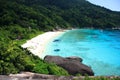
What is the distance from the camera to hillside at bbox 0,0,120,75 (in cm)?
1445

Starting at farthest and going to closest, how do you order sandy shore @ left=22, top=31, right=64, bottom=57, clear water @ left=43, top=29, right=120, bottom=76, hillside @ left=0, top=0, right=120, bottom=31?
hillside @ left=0, top=0, right=120, bottom=31 < sandy shore @ left=22, top=31, right=64, bottom=57 < clear water @ left=43, top=29, right=120, bottom=76

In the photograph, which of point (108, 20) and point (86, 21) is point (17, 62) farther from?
point (108, 20)

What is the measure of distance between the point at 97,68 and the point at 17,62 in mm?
15777

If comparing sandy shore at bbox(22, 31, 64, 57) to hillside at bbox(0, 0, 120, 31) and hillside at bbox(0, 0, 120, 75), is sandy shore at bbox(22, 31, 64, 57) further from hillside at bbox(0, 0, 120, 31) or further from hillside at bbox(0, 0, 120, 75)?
hillside at bbox(0, 0, 120, 31)

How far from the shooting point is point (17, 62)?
14.4 meters

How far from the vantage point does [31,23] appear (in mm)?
73625

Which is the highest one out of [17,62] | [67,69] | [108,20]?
[17,62]

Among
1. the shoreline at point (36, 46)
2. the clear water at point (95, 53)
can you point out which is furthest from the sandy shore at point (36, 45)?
the clear water at point (95, 53)

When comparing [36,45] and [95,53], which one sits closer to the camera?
[36,45]

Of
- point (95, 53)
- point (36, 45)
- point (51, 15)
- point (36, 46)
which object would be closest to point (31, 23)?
point (51, 15)

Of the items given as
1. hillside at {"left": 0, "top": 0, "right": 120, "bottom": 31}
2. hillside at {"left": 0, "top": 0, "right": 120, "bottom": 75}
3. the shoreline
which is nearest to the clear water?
the shoreline

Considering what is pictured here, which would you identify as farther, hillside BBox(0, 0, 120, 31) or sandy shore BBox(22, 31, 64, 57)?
hillside BBox(0, 0, 120, 31)

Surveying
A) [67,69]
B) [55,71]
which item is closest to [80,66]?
[67,69]

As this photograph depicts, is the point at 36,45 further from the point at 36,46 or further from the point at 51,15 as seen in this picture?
the point at 51,15
